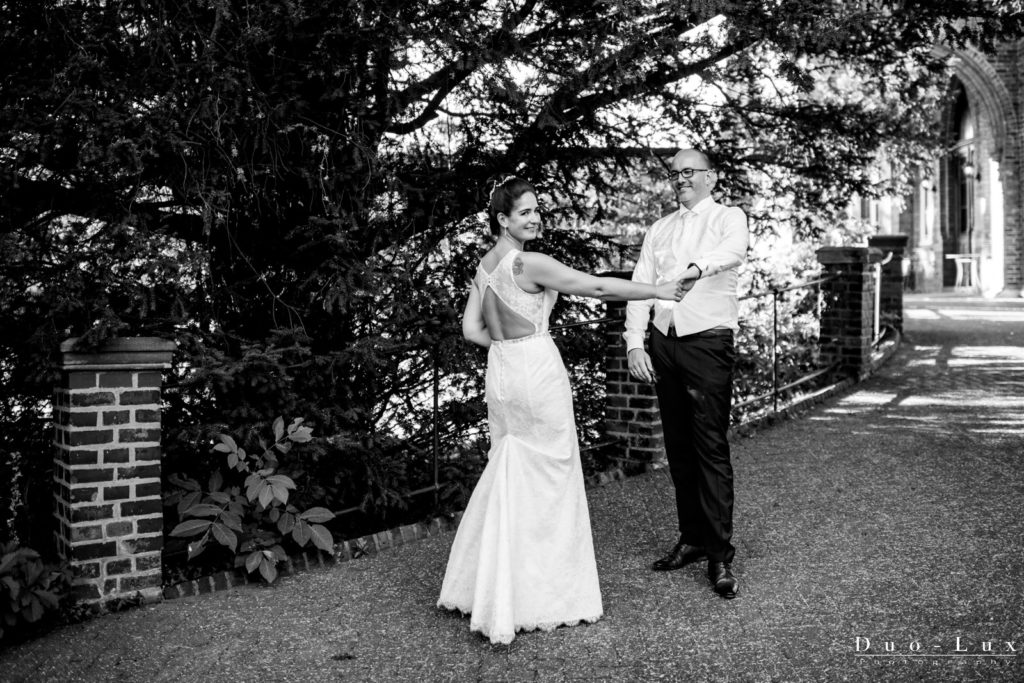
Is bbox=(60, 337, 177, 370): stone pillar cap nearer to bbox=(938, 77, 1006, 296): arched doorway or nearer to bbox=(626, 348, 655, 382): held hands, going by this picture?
bbox=(626, 348, 655, 382): held hands

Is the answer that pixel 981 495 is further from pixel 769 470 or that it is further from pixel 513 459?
pixel 513 459

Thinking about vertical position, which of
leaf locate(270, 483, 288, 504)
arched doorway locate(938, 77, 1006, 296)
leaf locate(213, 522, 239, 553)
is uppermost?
arched doorway locate(938, 77, 1006, 296)

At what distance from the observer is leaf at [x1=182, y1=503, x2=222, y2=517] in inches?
189

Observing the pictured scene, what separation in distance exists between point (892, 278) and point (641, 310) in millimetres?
12117

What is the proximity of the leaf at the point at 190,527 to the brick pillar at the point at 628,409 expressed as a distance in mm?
3409

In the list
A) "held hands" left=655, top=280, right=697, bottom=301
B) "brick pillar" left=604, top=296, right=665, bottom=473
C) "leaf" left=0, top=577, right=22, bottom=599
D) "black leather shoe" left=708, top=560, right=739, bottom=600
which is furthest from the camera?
"brick pillar" left=604, top=296, right=665, bottom=473

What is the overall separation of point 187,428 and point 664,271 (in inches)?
103

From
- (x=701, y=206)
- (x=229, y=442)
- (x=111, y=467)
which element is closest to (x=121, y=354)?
(x=111, y=467)

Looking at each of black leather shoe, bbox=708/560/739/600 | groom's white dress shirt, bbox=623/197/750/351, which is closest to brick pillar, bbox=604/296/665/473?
groom's white dress shirt, bbox=623/197/750/351

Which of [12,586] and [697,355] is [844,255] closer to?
[697,355]

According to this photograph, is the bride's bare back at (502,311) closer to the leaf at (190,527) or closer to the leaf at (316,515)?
the leaf at (316,515)

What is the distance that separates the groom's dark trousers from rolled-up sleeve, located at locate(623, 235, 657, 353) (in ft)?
0.30

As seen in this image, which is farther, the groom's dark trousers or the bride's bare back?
the groom's dark trousers

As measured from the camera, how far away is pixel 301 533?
4977mm
